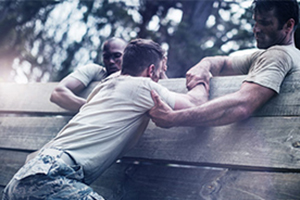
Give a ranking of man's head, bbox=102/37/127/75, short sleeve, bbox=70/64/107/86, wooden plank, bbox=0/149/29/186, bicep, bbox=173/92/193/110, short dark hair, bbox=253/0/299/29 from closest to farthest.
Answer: bicep, bbox=173/92/193/110
short dark hair, bbox=253/0/299/29
wooden plank, bbox=0/149/29/186
short sleeve, bbox=70/64/107/86
man's head, bbox=102/37/127/75

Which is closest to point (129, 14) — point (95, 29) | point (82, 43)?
point (95, 29)

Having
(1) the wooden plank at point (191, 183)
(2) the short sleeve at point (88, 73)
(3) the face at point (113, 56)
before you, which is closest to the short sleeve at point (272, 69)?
(1) the wooden plank at point (191, 183)

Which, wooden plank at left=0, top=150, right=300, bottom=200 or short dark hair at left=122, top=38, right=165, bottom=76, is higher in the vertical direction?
short dark hair at left=122, top=38, right=165, bottom=76

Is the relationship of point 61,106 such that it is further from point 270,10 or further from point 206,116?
point 270,10

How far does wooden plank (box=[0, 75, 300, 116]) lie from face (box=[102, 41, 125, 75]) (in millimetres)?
231

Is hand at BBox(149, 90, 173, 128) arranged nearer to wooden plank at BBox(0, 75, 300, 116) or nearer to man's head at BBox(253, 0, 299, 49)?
wooden plank at BBox(0, 75, 300, 116)

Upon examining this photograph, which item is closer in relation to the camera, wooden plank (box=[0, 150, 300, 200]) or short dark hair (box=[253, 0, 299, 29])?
wooden plank (box=[0, 150, 300, 200])

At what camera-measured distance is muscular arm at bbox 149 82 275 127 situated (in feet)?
6.59

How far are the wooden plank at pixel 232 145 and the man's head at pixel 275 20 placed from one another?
2.07ft

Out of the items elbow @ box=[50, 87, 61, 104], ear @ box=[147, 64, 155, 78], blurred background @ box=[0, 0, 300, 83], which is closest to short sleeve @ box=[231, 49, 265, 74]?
ear @ box=[147, 64, 155, 78]

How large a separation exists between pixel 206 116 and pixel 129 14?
16.9 ft

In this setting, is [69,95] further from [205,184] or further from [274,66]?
[274,66]

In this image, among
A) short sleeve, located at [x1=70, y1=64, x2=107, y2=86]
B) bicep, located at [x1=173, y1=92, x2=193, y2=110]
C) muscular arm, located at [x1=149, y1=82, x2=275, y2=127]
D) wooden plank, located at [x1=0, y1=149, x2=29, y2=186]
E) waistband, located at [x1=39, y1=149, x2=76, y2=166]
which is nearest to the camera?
waistband, located at [x1=39, y1=149, x2=76, y2=166]

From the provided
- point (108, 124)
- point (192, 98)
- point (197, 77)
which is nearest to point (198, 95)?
point (192, 98)
